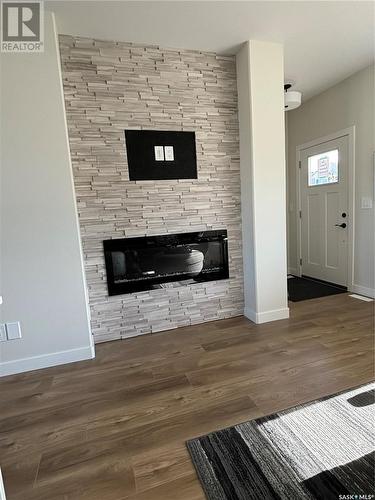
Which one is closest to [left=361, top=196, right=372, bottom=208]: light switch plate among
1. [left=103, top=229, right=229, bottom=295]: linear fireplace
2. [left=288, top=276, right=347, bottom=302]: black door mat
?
[left=288, top=276, right=347, bottom=302]: black door mat

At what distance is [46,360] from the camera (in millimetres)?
2133

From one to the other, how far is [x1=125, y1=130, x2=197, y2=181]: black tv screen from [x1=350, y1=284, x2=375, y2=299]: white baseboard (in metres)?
2.55

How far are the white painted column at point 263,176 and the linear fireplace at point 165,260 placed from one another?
0.33 m

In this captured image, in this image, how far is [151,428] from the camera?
1456 mm

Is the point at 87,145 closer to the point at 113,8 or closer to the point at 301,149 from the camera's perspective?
the point at 113,8

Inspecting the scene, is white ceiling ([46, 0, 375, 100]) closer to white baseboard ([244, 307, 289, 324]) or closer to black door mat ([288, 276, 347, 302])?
white baseboard ([244, 307, 289, 324])

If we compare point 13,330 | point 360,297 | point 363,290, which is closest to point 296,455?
point 13,330

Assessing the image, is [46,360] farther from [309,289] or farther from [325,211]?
[325,211]

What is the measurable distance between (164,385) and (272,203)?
6.13 feet

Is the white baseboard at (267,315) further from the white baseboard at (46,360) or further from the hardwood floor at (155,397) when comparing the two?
the white baseboard at (46,360)

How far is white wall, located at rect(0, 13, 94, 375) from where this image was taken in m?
1.91

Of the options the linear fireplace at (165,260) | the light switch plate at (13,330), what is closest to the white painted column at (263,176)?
the linear fireplace at (165,260)

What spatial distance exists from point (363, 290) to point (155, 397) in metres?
2.95

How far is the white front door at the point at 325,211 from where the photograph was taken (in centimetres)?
354
